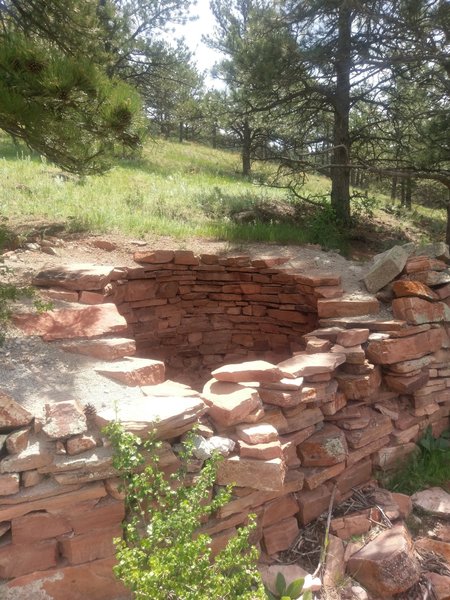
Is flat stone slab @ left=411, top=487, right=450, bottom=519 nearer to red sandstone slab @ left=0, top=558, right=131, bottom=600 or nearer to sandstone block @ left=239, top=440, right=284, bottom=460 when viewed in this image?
sandstone block @ left=239, top=440, right=284, bottom=460

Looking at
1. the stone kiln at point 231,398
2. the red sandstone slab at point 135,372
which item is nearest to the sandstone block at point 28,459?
the stone kiln at point 231,398

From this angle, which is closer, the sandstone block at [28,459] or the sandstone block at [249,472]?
the sandstone block at [28,459]

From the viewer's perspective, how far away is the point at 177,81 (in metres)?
12.0

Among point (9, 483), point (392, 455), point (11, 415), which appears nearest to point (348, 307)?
point (392, 455)

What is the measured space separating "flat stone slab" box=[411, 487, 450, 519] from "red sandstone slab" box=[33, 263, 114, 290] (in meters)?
2.82

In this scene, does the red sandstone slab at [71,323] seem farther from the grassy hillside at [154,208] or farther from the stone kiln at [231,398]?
the grassy hillside at [154,208]

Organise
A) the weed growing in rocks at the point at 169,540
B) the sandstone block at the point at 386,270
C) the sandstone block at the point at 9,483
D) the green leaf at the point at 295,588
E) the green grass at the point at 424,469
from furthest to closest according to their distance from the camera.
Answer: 1. the sandstone block at the point at 386,270
2. the green grass at the point at 424,469
3. the green leaf at the point at 295,588
4. the sandstone block at the point at 9,483
5. the weed growing in rocks at the point at 169,540

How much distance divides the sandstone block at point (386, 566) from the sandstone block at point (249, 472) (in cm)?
71

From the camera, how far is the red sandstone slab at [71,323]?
329cm

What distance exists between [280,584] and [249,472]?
0.61 m

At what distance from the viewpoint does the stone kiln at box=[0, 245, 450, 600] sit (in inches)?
92.5

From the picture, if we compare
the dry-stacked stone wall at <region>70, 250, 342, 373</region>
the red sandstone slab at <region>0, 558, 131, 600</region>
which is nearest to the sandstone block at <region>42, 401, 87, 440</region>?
the red sandstone slab at <region>0, 558, 131, 600</region>

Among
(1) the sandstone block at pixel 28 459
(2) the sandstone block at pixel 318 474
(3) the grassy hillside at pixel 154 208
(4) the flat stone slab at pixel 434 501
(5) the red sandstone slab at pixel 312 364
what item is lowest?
(4) the flat stone slab at pixel 434 501

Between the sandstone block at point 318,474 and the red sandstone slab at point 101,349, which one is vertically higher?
the red sandstone slab at point 101,349
